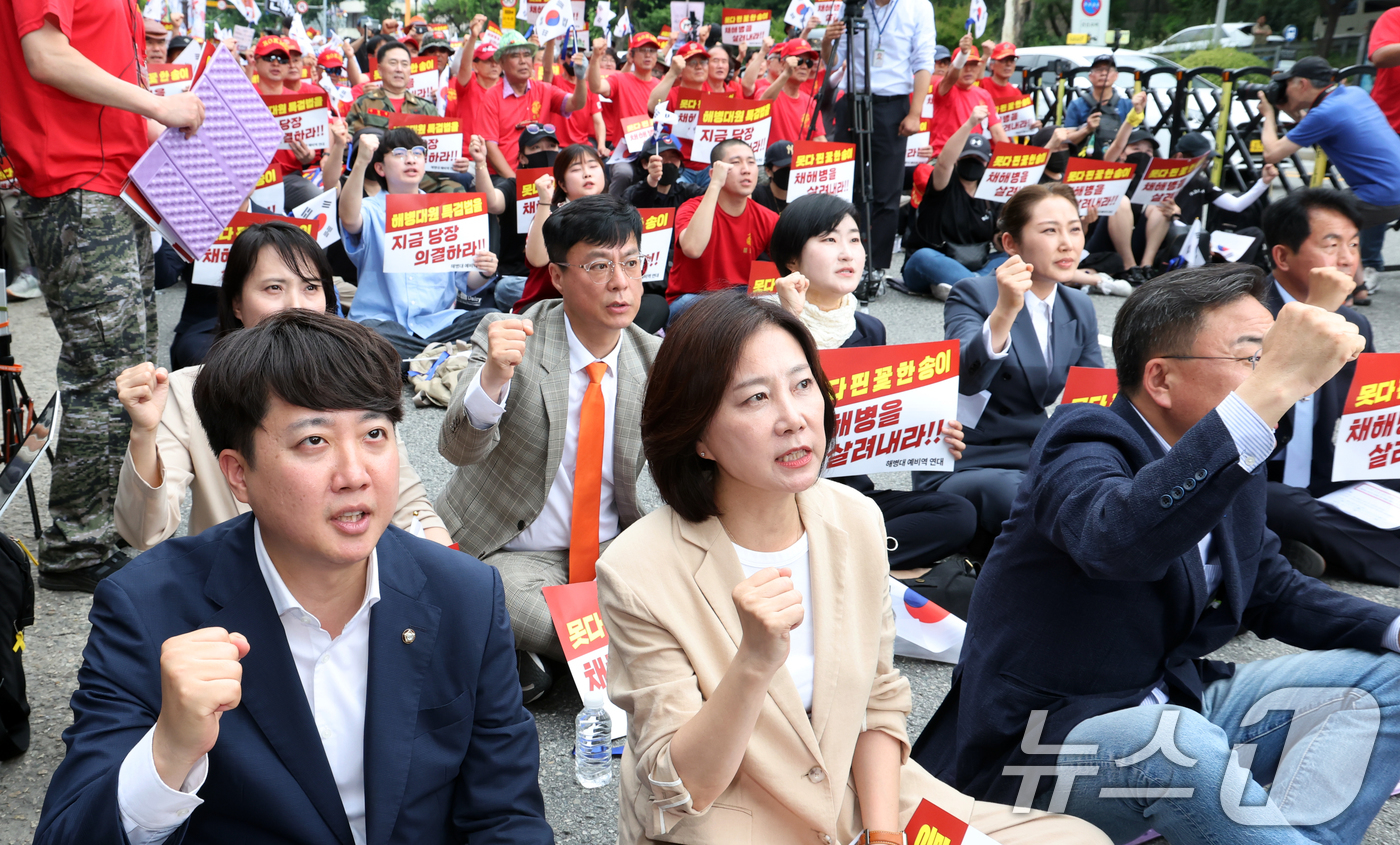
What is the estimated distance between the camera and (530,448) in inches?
122

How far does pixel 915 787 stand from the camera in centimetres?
202

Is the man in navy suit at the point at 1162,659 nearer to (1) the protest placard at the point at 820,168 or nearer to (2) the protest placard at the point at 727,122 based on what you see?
(1) the protest placard at the point at 820,168

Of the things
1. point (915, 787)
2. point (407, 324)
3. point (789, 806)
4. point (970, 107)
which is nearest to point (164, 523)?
point (789, 806)

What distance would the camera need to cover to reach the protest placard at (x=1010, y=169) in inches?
294

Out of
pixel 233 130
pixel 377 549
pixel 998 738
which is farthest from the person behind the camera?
pixel 233 130

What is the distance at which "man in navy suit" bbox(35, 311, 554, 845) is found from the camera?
1502 millimetres

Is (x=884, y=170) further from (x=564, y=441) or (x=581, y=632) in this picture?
(x=581, y=632)

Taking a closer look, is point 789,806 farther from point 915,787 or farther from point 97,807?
point 97,807

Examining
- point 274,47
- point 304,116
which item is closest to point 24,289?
point 304,116

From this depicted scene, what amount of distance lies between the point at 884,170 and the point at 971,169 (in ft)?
2.27

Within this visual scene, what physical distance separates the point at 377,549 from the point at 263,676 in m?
0.25

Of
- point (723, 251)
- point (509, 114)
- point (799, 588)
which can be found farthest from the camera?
point (509, 114)

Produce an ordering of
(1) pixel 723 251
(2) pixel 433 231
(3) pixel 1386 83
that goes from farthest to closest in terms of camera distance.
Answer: (3) pixel 1386 83 → (1) pixel 723 251 → (2) pixel 433 231

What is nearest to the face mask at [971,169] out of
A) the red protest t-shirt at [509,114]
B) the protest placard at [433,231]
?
the red protest t-shirt at [509,114]
